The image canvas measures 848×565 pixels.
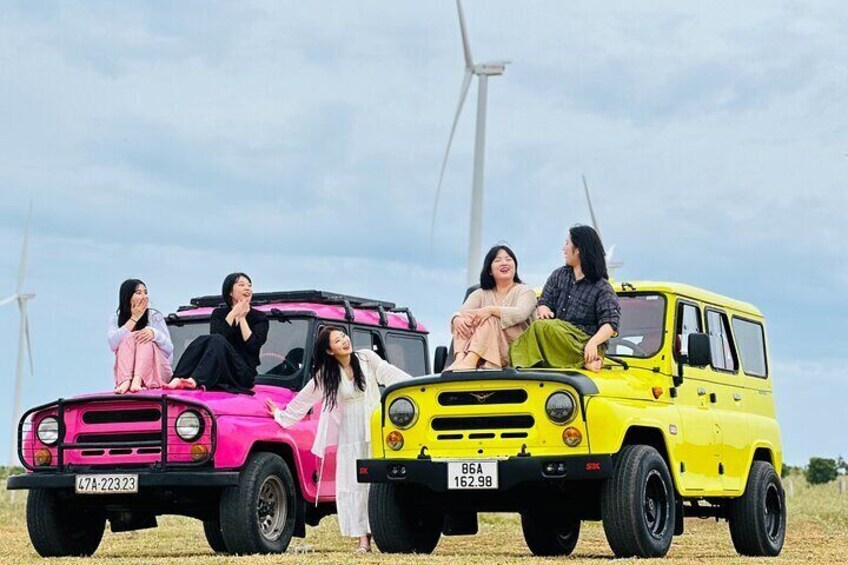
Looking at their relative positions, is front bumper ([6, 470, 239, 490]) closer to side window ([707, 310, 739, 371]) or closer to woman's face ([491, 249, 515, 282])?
woman's face ([491, 249, 515, 282])

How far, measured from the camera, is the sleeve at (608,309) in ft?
37.9

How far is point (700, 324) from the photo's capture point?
13039 mm

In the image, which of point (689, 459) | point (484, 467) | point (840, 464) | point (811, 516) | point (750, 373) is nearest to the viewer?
point (484, 467)

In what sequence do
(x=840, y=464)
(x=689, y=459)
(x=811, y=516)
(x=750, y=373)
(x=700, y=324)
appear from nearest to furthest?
1. (x=689, y=459)
2. (x=700, y=324)
3. (x=750, y=373)
4. (x=811, y=516)
5. (x=840, y=464)

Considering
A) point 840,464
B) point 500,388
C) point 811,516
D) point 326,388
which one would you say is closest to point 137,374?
point 326,388

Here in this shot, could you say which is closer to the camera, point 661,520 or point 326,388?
point 661,520

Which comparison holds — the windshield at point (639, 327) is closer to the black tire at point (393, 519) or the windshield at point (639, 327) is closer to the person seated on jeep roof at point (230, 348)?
the black tire at point (393, 519)

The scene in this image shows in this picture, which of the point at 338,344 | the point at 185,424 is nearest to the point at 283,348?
the point at 338,344

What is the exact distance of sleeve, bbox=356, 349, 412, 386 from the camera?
13461 mm

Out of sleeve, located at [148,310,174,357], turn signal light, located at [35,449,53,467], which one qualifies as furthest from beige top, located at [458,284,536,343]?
turn signal light, located at [35,449,53,467]

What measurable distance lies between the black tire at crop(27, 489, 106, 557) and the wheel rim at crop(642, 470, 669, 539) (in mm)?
4952

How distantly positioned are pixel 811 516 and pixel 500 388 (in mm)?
14790

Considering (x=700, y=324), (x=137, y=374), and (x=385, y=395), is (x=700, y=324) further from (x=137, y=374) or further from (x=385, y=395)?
(x=137, y=374)

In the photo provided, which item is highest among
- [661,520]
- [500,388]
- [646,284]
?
[646,284]
